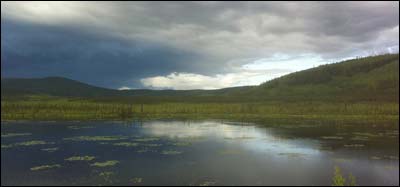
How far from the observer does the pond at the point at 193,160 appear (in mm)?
24516

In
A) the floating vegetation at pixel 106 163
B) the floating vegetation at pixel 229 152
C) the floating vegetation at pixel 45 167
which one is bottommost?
the floating vegetation at pixel 229 152

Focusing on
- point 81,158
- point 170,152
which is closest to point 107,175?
point 81,158

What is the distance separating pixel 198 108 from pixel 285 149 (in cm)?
A: 8211

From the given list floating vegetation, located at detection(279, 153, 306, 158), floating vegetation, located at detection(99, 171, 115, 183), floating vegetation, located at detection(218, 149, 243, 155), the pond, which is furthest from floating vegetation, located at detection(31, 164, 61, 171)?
floating vegetation, located at detection(279, 153, 306, 158)

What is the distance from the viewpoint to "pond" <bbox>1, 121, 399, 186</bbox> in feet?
80.4

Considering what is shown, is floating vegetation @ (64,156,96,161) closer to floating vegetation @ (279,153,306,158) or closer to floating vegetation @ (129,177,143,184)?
floating vegetation @ (129,177,143,184)

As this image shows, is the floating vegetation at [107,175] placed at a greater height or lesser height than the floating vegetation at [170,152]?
lesser

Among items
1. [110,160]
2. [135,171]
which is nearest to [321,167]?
[135,171]

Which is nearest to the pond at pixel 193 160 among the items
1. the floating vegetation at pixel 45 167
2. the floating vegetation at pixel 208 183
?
the floating vegetation at pixel 45 167

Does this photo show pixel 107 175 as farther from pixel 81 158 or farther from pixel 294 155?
pixel 294 155

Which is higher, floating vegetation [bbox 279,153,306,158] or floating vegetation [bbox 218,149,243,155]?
floating vegetation [bbox 218,149,243,155]

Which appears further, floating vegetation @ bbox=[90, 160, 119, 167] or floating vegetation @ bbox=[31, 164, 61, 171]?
floating vegetation @ bbox=[90, 160, 119, 167]

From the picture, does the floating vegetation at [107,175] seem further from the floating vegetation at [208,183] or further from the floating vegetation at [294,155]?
the floating vegetation at [294,155]

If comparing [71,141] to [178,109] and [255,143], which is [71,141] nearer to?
[255,143]
